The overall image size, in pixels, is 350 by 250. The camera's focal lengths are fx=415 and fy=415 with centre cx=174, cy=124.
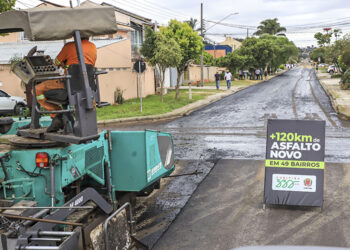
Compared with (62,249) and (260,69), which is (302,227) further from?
(260,69)

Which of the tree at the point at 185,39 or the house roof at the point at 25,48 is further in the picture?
the tree at the point at 185,39

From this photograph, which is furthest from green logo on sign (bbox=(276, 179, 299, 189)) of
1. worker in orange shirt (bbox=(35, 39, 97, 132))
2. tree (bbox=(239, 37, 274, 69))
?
tree (bbox=(239, 37, 274, 69))

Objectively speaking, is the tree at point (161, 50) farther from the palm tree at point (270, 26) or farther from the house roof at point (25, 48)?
the palm tree at point (270, 26)

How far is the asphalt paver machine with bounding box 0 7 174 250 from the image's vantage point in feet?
13.1

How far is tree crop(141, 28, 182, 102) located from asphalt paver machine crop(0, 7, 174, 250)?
715 inches

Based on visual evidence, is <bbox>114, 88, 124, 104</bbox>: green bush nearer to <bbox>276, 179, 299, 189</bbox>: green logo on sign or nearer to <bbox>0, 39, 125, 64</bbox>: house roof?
<bbox>0, 39, 125, 64</bbox>: house roof

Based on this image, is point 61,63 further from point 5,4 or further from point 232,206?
point 5,4

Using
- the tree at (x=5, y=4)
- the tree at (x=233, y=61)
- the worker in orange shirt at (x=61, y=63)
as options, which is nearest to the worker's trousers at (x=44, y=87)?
the worker in orange shirt at (x=61, y=63)

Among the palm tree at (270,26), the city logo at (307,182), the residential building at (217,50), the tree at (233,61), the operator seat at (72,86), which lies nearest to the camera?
the operator seat at (72,86)

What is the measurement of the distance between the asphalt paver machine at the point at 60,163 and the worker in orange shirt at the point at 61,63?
0.09 m

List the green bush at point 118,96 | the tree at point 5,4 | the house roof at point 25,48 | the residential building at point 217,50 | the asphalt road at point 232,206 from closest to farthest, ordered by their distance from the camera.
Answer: the asphalt road at point 232,206, the tree at point 5,4, the house roof at point 25,48, the green bush at point 118,96, the residential building at point 217,50

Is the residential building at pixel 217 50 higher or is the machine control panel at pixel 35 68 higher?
the residential building at pixel 217 50

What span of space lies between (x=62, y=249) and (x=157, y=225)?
2.83m

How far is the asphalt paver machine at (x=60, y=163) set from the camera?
3982mm
